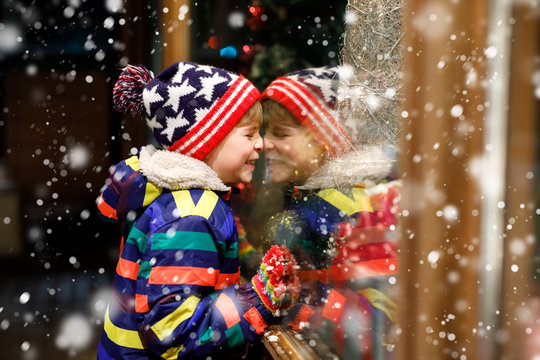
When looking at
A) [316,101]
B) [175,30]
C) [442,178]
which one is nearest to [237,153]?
[316,101]

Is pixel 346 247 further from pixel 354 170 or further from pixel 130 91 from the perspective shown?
pixel 130 91

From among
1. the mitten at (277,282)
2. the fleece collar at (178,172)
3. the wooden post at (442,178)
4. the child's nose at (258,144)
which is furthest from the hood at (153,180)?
the wooden post at (442,178)

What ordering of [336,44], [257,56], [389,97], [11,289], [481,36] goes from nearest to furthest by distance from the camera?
[481,36], [389,97], [336,44], [257,56], [11,289]

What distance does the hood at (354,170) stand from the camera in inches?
30.7

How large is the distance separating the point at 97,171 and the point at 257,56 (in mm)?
2100

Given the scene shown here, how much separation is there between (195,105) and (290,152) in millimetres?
264

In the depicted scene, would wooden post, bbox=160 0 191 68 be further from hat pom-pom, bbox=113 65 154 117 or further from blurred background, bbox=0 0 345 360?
hat pom-pom, bbox=113 65 154 117

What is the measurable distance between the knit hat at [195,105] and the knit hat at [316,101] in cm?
9

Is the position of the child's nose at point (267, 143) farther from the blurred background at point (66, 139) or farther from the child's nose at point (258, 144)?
the blurred background at point (66, 139)

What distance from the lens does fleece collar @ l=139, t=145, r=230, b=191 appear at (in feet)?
3.93

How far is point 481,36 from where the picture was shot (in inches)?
18.8

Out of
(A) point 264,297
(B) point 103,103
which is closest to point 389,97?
(A) point 264,297

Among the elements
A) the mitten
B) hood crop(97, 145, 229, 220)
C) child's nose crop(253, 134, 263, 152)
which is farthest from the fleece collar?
the mitten

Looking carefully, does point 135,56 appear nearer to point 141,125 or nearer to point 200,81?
point 141,125
